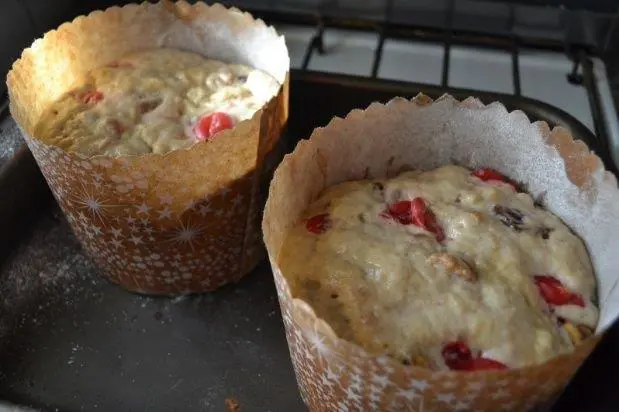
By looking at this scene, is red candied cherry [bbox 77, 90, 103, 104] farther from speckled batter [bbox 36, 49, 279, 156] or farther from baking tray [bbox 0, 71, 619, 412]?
baking tray [bbox 0, 71, 619, 412]

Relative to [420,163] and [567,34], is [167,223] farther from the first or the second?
[567,34]

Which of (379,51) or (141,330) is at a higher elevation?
(379,51)

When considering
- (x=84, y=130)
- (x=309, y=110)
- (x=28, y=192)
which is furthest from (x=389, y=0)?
(x=28, y=192)

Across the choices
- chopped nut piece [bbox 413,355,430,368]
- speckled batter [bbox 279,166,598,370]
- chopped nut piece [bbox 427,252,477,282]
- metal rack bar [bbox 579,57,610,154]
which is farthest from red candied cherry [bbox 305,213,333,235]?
metal rack bar [bbox 579,57,610,154]

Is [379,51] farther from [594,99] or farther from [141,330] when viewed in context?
[141,330]

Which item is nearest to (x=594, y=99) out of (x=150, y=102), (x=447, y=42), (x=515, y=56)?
(x=515, y=56)

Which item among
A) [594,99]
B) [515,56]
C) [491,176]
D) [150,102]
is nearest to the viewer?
[491,176]

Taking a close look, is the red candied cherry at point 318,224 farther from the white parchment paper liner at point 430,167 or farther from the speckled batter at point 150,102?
the speckled batter at point 150,102

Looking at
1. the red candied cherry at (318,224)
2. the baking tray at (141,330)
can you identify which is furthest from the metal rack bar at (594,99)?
→ the red candied cherry at (318,224)
